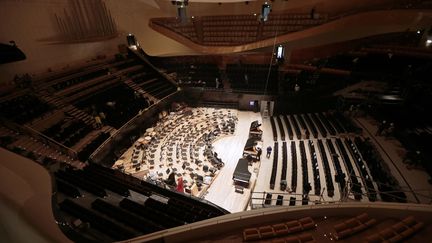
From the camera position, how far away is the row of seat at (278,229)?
3.93m

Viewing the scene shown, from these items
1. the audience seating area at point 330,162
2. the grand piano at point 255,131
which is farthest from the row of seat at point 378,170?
the grand piano at point 255,131

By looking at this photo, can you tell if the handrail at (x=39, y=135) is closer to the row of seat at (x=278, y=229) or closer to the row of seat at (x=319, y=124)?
the row of seat at (x=278, y=229)

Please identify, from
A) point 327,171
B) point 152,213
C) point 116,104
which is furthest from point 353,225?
point 116,104

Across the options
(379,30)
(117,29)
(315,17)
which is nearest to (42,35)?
(117,29)

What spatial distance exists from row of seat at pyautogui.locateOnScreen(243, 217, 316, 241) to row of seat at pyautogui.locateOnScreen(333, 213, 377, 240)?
430 millimetres

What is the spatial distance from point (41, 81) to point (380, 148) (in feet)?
48.0

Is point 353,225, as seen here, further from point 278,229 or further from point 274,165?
point 274,165

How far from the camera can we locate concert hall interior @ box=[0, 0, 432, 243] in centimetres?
427

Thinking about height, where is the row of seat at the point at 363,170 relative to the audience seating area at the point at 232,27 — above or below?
below

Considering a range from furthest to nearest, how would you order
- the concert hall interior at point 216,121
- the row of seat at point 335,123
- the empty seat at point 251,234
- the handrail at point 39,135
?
1. the row of seat at point 335,123
2. the handrail at point 39,135
3. the concert hall interior at point 216,121
4. the empty seat at point 251,234

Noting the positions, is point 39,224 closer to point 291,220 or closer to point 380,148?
point 291,220

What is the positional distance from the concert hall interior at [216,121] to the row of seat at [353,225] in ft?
0.18

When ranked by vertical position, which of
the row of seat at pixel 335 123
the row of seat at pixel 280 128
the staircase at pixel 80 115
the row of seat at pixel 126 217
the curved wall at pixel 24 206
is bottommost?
the row of seat at pixel 280 128

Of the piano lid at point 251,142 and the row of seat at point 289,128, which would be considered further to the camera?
the row of seat at point 289,128
